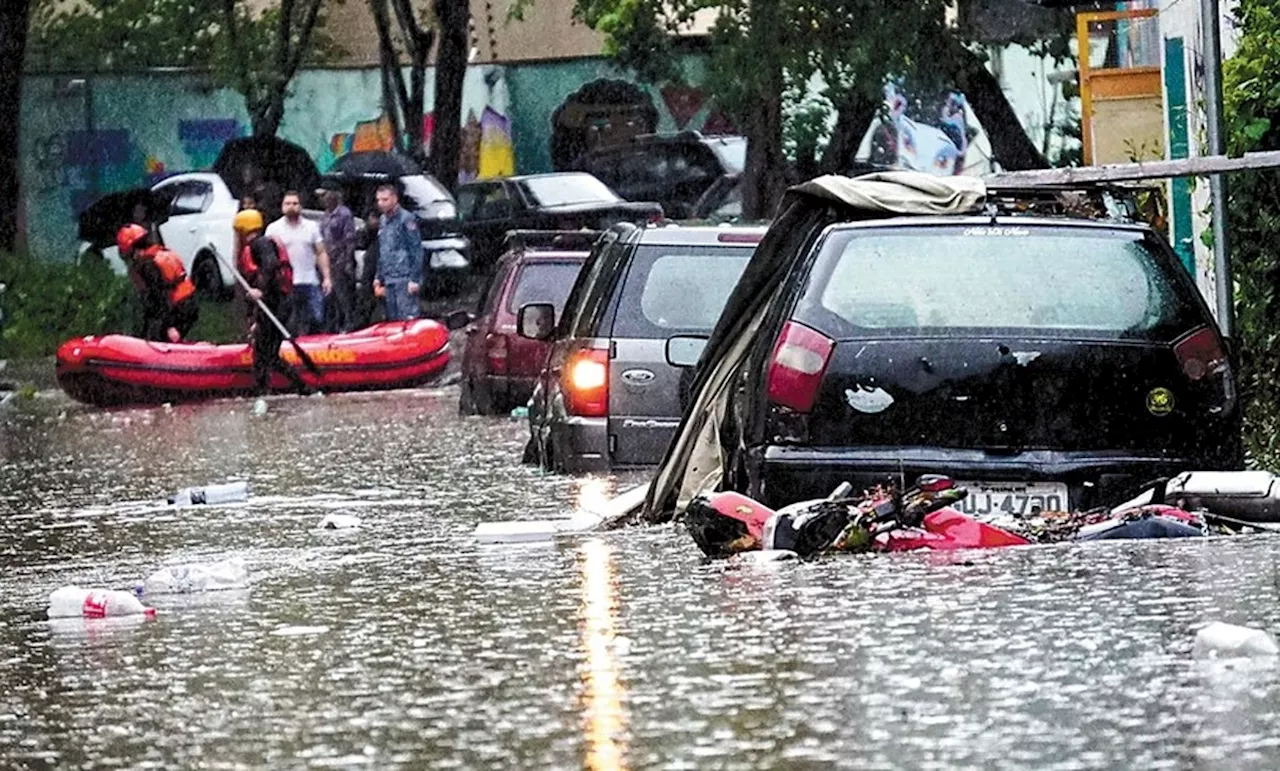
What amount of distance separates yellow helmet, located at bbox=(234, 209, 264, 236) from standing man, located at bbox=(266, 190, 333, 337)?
5.80 ft

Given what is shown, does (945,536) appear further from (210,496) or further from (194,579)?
(210,496)

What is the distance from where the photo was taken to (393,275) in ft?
133

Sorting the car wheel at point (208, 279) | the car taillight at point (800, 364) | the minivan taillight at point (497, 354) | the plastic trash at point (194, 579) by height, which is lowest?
the car wheel at point (208, 279)

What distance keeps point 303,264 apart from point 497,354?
40.8ft

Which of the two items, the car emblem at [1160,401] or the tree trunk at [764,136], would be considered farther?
the tree trunk at [764,136]

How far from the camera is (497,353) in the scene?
27031 mm

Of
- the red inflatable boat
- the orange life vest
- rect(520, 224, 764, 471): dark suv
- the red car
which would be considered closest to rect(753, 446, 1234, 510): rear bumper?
rect(520, 224, 764, 471): dark suv

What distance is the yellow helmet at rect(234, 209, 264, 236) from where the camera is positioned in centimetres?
4162

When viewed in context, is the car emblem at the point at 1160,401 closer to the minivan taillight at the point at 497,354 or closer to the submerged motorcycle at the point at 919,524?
the submerged motorcycle at the point at 919,524

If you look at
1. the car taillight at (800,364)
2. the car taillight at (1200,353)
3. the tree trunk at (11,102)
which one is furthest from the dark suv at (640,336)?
the tree trunk at (11,102)

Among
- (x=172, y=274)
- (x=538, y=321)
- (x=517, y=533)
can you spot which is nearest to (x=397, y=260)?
(x=172, y=274)

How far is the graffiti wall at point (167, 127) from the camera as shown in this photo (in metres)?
44.2

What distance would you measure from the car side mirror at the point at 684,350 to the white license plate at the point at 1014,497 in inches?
186

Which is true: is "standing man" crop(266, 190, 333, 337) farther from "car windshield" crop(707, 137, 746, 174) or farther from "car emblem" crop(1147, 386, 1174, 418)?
"car emblem" crop(1147, 386, 1174, 418)
